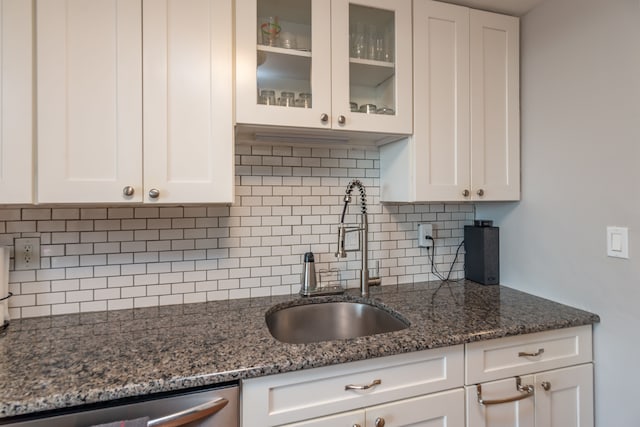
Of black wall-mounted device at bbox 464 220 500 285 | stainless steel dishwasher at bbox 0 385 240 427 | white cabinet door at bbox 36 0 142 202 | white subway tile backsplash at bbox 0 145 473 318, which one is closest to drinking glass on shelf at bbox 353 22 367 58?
white subway tile backsplash at bbox 0 145 473 318

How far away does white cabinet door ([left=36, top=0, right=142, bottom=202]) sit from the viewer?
1.07 metres

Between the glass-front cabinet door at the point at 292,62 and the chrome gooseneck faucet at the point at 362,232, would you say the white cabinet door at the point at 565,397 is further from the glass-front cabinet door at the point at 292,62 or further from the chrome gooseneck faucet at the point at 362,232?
the glass-front cabinet door at the point at 292,62

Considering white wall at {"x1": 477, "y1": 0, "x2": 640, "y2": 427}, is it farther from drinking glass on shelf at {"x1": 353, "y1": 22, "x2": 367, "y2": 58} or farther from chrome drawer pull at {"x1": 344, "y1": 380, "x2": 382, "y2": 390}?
chrome drawer pull at {"x1": 344, "y1": 380, "x2": 382, "y2": 390}

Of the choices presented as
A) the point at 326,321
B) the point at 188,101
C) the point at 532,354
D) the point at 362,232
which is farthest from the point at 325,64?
the point at 532,354

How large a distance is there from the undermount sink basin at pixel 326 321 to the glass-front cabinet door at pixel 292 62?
2.68 feet

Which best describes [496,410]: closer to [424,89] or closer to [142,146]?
[424,89]

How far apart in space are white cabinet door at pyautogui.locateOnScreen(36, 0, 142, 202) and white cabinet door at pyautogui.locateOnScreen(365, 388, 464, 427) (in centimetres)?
107

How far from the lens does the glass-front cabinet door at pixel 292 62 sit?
1.31m

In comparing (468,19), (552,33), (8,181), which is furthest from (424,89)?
(8,181)

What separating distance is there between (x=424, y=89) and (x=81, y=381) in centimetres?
159

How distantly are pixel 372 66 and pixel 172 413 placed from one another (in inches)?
56.9

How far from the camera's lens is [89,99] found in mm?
1106

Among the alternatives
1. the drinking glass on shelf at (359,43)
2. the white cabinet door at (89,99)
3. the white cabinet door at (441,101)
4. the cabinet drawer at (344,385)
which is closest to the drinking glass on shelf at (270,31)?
the drinking glass on shelf at (359,43)

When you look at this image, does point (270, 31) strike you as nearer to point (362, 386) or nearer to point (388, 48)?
point (388, 48)
